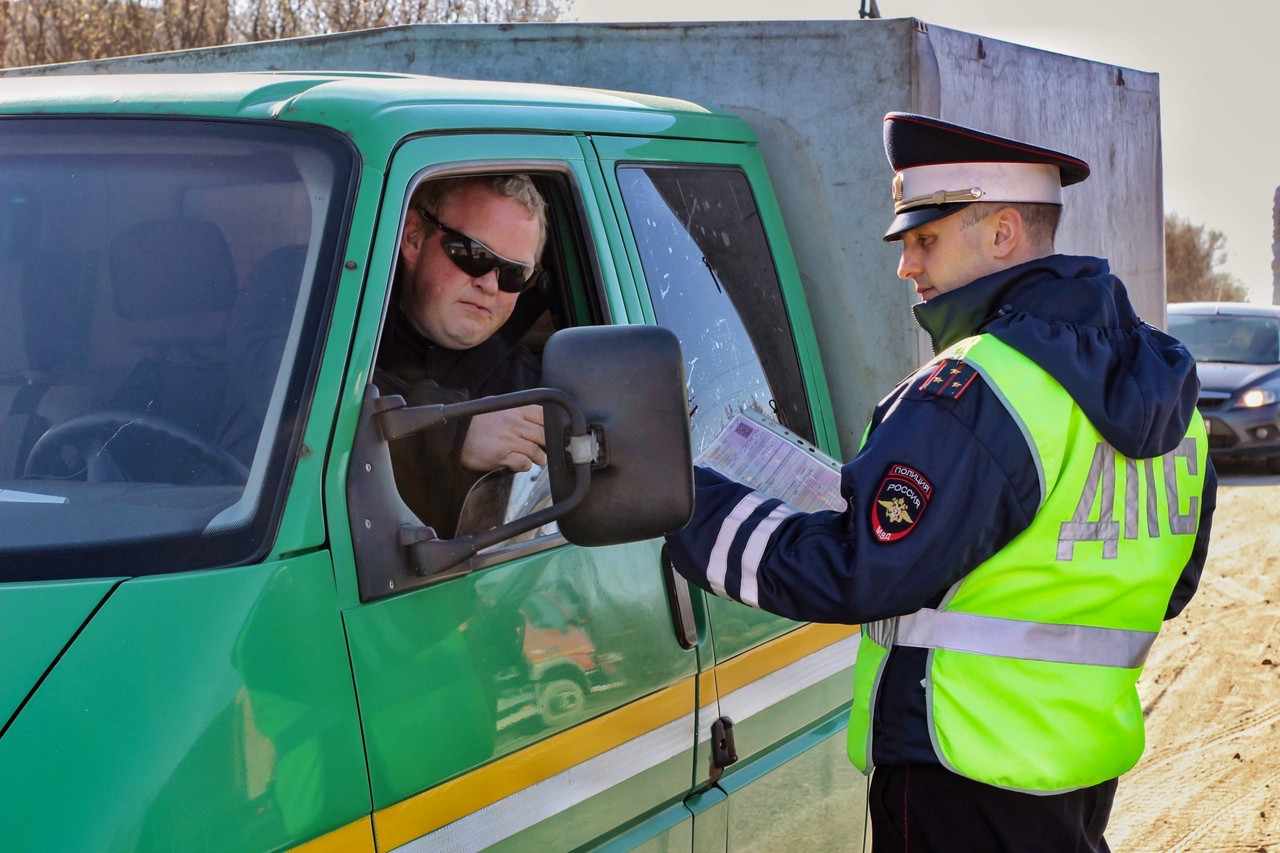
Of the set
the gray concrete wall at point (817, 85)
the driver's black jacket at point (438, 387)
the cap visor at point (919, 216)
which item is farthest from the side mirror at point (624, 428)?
the gray concrete wall at point (817, 85)

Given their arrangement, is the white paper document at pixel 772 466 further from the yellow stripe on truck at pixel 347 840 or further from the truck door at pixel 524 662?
the yellow stripe on truck at pixel 347 840

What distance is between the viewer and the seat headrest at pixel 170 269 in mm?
2082

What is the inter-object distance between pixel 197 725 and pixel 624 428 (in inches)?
25.9

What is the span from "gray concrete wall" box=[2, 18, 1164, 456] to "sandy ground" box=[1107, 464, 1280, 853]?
267 centimetres

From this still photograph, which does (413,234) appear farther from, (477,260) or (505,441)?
(505,441)

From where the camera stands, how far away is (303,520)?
6.23 feet

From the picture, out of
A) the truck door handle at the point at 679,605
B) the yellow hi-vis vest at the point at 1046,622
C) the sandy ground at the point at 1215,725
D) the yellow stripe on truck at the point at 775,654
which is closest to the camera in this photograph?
the yellow hi-vis vest at the point at 1046,622

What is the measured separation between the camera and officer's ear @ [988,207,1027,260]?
251 centimetres

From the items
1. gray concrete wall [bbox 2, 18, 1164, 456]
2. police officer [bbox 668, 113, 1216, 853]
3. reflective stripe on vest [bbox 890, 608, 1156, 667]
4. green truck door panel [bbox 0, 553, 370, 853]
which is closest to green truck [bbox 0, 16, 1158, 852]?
green truck door panel [bbox 0, 553, 370, 853]

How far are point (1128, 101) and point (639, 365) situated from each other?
155 inches

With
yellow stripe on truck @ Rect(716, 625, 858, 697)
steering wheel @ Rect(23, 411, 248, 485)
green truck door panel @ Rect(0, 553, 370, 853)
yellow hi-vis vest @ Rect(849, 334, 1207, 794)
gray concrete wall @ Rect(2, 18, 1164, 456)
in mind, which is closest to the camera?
green truck door panel @ Rect(0, 553, 370, 853)

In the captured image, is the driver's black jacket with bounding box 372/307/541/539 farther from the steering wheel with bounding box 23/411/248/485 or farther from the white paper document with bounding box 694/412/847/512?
the white paper document with bounding box 694/412/847/512

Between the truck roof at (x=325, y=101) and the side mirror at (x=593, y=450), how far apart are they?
52 centimetres

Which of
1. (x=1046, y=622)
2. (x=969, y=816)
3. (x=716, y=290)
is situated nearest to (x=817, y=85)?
(x=716, y=290)
